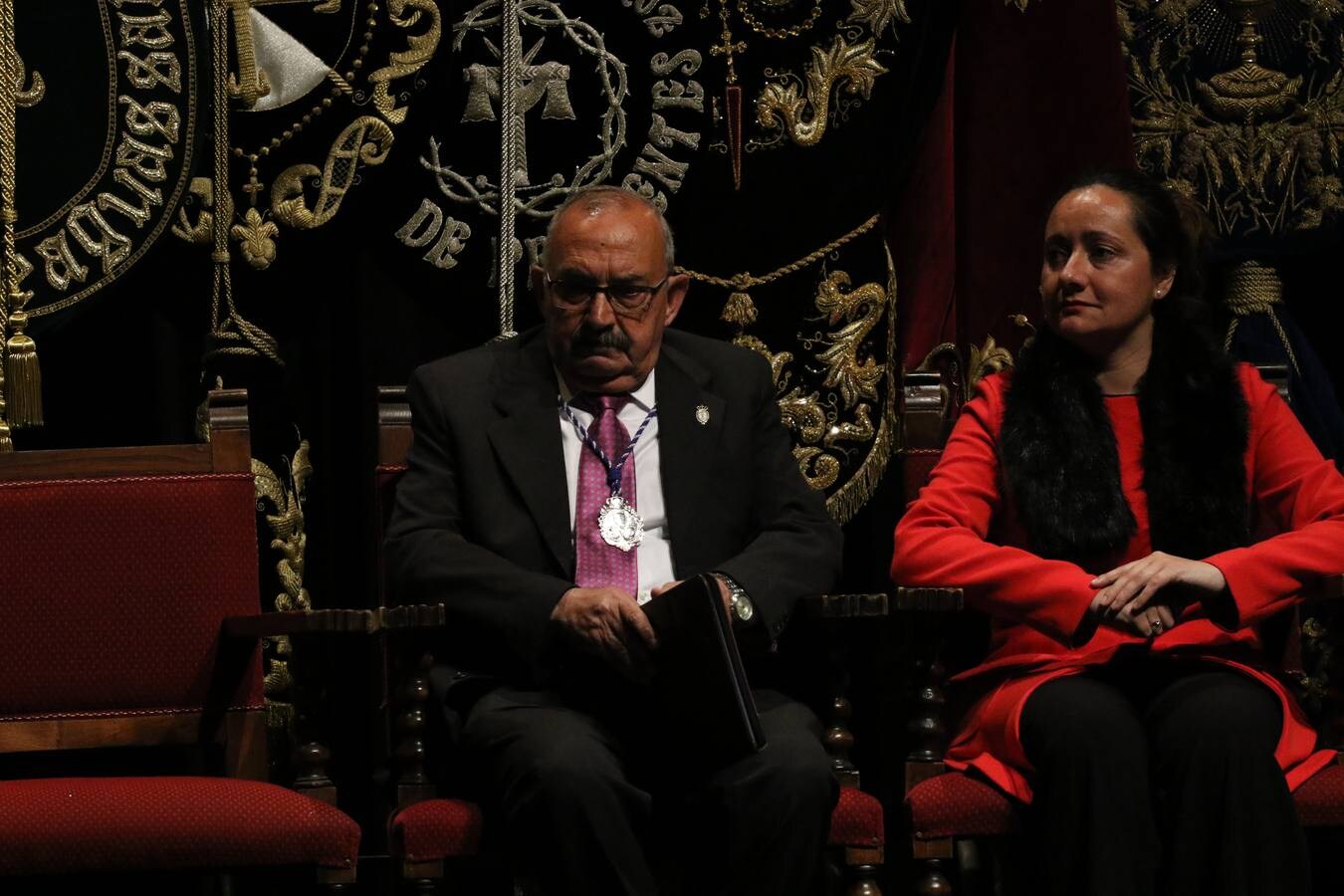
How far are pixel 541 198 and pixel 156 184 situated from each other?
784mm

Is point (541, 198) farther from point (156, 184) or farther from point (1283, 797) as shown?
point (1283, 797)

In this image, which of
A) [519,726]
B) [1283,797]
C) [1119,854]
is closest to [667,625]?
[519,726]

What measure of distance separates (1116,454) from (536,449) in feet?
3.36

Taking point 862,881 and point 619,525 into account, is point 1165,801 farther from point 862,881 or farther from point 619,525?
point 619,525

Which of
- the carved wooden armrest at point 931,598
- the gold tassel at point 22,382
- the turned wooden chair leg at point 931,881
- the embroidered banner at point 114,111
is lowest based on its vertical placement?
the turned wooden chair leg at point 931,881

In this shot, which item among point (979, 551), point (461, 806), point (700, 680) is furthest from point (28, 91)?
point (979, 551)

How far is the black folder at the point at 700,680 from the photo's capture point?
2949 millimetres

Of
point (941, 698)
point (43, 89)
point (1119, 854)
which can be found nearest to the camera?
point (1119, 854)

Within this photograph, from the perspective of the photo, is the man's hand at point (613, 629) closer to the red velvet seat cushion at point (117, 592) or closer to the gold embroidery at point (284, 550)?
the red velvet seat cushion at point (117, 592)

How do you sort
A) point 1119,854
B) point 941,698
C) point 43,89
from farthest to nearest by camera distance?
point 43,89 → point 941,698 → point 1119,854

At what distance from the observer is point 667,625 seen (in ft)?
10.00

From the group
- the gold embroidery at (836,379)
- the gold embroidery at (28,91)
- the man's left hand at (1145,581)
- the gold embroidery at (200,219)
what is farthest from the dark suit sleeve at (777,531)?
the gold embroidery at (28,91)

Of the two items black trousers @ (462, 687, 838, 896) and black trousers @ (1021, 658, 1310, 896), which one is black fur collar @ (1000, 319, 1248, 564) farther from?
black trousers @ (462, 687, 838, 896)

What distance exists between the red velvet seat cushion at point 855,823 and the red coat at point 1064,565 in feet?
0.72
